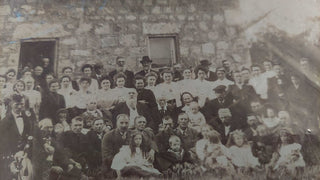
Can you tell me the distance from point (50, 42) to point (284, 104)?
384cm

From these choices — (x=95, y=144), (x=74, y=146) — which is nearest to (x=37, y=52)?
(x=74, y=146)

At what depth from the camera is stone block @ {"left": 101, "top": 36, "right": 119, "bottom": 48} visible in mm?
5254

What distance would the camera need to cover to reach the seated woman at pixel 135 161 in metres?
4.69

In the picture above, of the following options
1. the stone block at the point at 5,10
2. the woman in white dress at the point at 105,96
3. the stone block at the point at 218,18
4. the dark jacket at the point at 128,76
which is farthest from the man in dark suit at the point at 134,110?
the stone block at the point at 5,10

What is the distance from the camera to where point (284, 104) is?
511 cm

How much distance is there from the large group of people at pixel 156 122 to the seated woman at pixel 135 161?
14 mm

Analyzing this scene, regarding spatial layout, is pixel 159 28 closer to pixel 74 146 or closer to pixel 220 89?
pixel 220 89

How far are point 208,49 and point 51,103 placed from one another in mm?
2618

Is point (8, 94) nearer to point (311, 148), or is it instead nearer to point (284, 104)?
point (284, 104)

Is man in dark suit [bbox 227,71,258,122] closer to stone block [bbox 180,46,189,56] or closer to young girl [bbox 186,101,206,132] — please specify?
young girl [bbox 186,101,206,132]

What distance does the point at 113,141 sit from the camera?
4820 millimetres

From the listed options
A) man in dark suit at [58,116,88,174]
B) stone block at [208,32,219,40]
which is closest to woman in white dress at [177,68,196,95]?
stone block at [208,32,219,40]

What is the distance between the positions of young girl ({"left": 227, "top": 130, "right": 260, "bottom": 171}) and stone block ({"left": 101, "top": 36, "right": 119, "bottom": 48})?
2.33 meters

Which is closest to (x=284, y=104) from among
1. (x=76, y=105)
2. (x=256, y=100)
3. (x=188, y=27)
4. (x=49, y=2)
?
(x=256, y=100)
